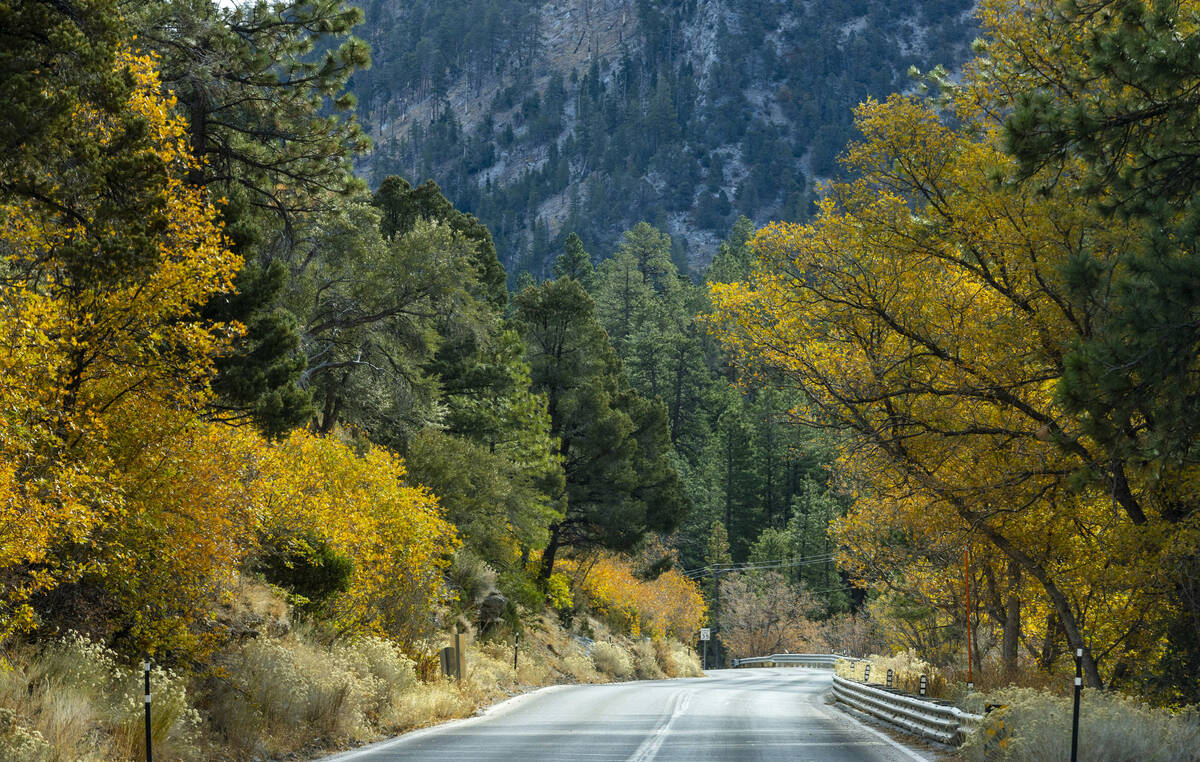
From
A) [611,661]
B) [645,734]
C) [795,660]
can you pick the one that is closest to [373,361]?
[645,734]

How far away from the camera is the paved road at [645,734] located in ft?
45.5

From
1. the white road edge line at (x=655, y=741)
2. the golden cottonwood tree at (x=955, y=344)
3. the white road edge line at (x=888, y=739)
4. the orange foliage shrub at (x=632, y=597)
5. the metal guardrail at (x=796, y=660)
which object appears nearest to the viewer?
the white road edge line at (x=655, y=741)

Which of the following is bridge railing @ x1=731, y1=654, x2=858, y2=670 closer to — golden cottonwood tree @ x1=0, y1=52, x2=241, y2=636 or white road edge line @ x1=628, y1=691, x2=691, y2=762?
white road edge line @ x1=628, y1=691, x2=691, y2=762

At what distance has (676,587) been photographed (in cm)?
6469

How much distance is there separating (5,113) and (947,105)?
12352mm

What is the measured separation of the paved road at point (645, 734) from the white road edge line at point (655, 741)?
0.04ft

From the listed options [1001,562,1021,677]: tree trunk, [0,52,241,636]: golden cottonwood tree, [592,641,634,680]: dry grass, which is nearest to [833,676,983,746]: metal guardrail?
[1001,562,1021,677]: tree trunk

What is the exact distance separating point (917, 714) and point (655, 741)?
465 cm

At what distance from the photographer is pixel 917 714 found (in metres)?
17.5

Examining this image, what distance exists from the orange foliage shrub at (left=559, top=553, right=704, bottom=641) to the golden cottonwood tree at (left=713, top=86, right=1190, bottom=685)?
3303 cm

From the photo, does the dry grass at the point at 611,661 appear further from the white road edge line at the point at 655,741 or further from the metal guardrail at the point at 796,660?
the metal guardrail at the point at 796,660

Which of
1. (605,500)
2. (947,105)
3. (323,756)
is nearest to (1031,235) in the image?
(947,105)

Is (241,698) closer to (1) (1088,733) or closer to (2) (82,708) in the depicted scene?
(2) (82,708)

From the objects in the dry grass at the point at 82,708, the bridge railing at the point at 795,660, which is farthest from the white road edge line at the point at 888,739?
the bridge railing at the point at 795,660
